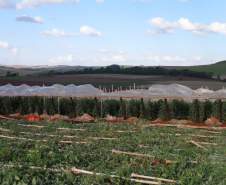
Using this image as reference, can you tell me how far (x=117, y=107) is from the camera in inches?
1173

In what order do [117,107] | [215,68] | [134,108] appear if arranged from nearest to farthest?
[134,108], [117,107], [215,68]

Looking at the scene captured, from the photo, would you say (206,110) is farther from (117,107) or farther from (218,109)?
(117,107)

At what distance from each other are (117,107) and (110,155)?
17.4 meters

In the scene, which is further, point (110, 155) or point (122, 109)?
point (122, 109)

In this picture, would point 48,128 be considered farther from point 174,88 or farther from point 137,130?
point 174,88

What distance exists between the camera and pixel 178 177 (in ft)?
31.6

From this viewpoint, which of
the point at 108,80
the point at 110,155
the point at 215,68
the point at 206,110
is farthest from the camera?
the point at 215,68

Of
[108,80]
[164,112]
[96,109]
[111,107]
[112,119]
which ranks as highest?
[108,80]

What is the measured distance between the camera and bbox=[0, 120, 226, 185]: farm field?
927cm

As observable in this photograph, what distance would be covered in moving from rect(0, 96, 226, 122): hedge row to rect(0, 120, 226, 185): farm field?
8144mm

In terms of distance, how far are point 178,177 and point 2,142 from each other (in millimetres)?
6939

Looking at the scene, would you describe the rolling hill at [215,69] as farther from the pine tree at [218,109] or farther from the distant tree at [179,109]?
the pine tree at [218,109]

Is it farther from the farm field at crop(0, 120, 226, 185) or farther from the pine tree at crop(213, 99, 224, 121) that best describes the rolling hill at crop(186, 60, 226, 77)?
the farm field at crop(0, 120, 226, 185)

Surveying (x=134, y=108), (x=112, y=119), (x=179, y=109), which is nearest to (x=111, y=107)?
(x=134, y=108)
